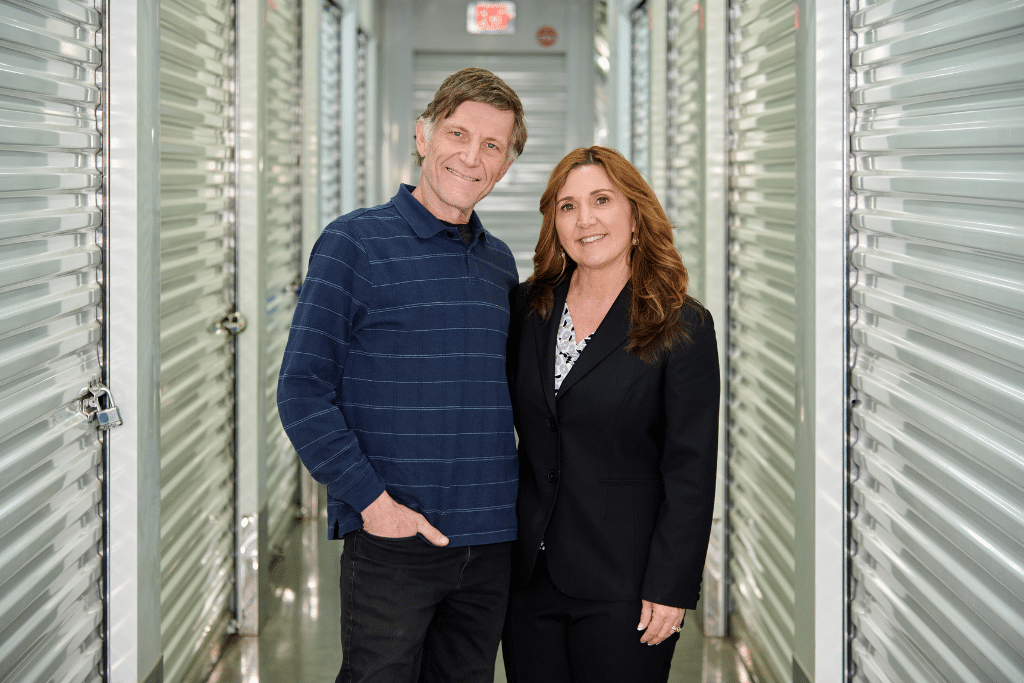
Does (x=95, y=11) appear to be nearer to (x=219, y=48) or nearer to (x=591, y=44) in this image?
(x=219, y=48)

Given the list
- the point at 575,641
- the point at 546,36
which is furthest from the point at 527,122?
the point at 575,641

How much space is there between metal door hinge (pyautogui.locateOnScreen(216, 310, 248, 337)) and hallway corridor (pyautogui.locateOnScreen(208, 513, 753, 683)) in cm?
118

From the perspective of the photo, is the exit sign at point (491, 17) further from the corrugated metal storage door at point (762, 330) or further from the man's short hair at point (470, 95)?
the man's short hair at point (470, 95)

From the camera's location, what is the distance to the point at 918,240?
5.86 feet

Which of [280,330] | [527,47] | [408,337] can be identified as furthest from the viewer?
[527,47]

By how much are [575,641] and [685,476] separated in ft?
1.38

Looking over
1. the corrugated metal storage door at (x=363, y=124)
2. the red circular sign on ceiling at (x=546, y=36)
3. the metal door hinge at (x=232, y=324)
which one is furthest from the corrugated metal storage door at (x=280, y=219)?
the red circular sign on ceiling at (x=546, y=36)

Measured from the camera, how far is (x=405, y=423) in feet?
6.02

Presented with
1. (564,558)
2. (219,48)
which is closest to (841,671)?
(564,558)

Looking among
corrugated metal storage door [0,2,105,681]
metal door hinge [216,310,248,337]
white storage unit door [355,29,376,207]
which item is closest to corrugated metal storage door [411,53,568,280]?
white storage unit door [355,29,376,207]

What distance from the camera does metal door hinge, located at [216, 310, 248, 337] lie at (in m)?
3.18

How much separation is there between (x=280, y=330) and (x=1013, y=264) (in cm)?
350

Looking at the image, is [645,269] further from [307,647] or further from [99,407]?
[307,647]

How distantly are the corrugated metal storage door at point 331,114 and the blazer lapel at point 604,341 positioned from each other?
3587 millimetres
